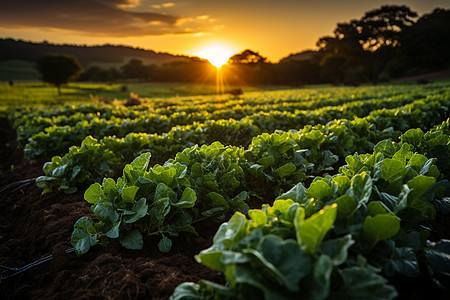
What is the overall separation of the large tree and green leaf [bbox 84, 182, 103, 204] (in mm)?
62725

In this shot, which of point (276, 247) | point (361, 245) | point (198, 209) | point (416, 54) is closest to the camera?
point (276, 247)

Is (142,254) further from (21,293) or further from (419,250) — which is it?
(419,250)

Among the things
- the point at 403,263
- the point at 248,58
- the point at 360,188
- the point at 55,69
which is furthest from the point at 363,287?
the point at 248,58

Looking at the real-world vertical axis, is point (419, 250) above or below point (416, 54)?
below

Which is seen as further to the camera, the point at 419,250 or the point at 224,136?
the point at 224,136

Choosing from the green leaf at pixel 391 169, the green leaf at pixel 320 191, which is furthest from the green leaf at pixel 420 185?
the green leaf at pixel 320 191

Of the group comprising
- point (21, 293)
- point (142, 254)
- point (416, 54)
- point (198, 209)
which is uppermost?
point (416, 54)

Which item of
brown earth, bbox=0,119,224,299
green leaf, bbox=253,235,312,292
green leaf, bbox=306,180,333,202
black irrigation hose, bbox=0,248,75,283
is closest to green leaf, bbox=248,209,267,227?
green leaf, bbox=253,235,312,292

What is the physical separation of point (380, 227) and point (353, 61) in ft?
232

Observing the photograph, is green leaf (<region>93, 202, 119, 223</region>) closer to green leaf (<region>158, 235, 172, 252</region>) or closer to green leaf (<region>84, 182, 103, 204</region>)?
green leaf (<region>84, 182, 103, 204</region>)

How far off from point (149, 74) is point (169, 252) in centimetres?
9179

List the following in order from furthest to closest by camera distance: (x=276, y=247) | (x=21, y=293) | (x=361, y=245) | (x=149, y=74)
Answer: (x=149, y=74), (x=21, y=293), (x=361, y=245), (x=276, y=247)

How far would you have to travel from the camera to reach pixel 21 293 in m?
2.43

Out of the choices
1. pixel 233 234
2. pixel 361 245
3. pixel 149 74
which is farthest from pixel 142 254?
pixel 149 74
